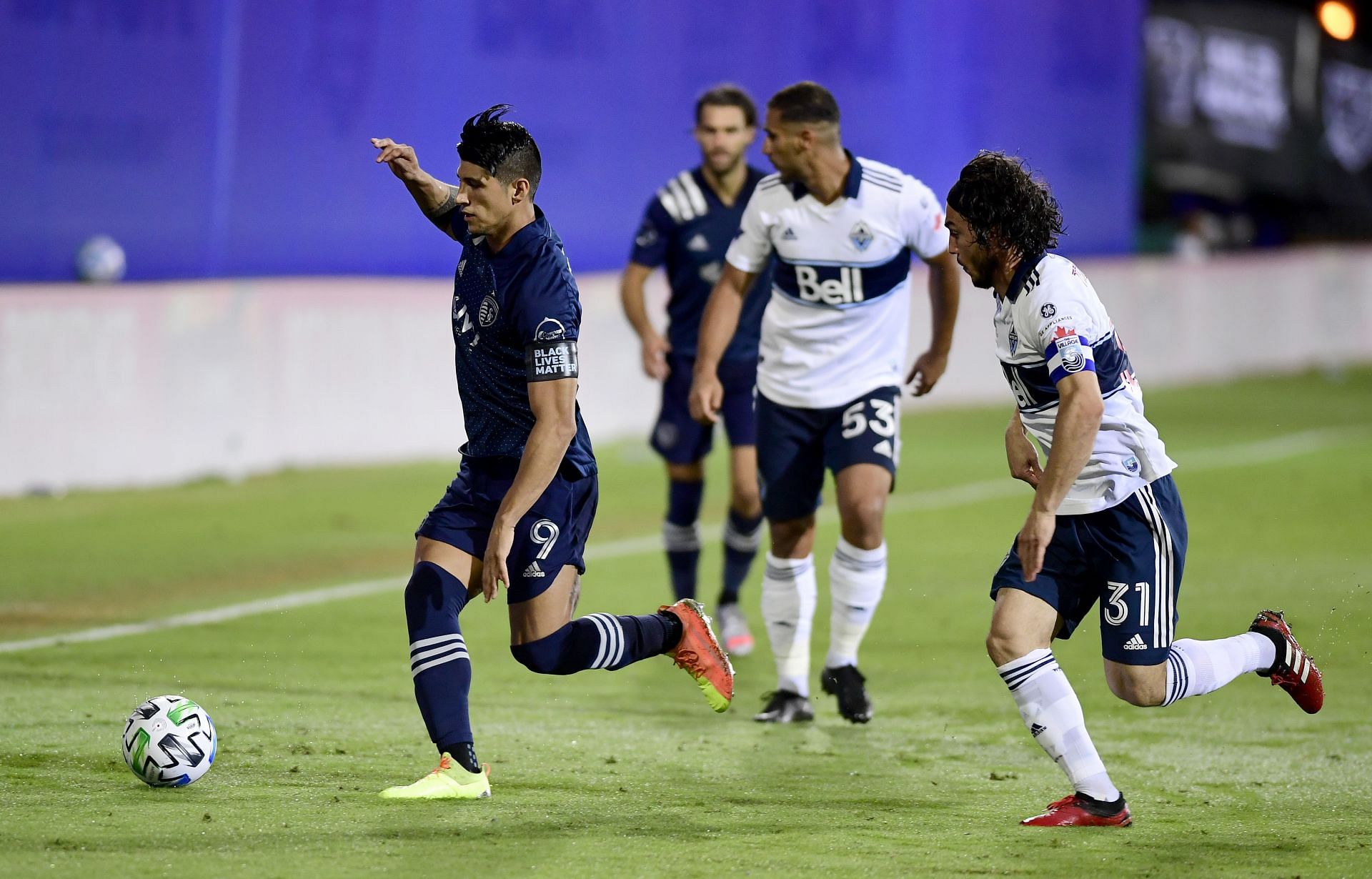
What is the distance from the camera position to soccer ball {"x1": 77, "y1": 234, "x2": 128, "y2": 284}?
12.9 meters

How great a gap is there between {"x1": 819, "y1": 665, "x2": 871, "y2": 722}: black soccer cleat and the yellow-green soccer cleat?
1947 mm

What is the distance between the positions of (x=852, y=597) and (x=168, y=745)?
2.75 m

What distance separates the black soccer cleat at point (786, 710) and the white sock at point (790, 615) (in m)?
0.04

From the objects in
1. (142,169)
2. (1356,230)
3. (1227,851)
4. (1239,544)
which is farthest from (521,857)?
(1356,230)

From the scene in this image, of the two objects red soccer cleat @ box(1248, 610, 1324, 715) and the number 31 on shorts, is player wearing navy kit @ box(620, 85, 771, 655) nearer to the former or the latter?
the number 31 on shorts

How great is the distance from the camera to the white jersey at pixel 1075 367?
5297 mm

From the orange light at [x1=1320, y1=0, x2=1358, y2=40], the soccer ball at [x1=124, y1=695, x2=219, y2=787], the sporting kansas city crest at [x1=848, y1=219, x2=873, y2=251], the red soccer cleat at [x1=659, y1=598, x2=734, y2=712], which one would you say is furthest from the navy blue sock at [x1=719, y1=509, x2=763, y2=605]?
the orange light at [x1=1320, y1=0, x2=1358, y2=40]

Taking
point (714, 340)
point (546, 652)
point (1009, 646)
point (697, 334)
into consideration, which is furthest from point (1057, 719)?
point (697, 334)

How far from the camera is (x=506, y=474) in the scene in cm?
578

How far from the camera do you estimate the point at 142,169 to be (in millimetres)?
13133

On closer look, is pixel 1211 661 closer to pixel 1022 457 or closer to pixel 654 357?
pixel 1022 457

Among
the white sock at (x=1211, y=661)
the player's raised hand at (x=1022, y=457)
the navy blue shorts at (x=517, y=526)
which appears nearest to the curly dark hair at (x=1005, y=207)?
the player's raised hand at (x=1022, y=457)

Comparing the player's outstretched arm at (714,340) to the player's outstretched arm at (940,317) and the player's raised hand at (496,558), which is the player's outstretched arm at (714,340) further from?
the player's raised hand at (496,558)

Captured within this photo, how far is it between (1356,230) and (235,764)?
2303 cm
